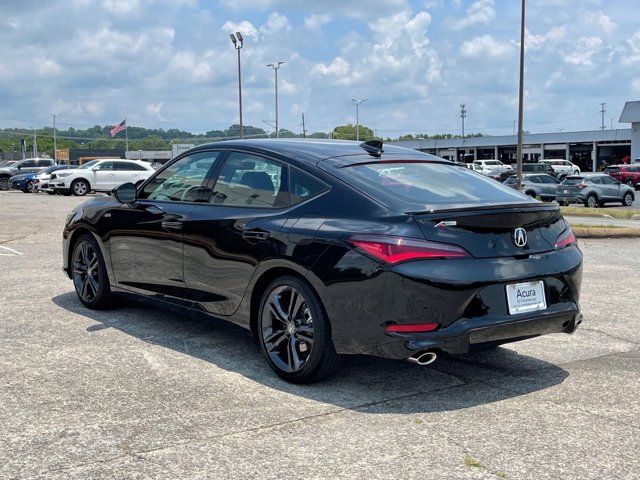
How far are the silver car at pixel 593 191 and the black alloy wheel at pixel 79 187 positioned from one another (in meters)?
20.8

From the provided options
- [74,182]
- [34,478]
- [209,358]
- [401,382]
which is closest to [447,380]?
[401,382]

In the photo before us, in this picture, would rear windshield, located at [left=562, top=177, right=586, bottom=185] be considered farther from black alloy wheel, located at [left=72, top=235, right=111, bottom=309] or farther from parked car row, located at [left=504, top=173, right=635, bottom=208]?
black alloy wheel, located at [left=72, top=235, right=111, bottom=309]

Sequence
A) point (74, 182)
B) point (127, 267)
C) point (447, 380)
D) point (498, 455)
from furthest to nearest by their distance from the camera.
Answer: point (74, 182) < point (127, 267) < point (447, 380) < point (498, 455)

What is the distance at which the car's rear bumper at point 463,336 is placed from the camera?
4.36m

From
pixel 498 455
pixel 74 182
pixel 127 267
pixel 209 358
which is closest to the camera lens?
pixel 498 455

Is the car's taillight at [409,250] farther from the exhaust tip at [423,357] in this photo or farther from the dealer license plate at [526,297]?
the exhaust tip at [423,357]

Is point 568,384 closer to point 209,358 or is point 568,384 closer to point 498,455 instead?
point 498,455

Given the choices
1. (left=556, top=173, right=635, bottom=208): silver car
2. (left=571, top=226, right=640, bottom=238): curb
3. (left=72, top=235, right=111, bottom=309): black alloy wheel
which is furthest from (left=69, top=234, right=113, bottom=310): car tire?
(left=556, top=173, right=635, bottom=208): silver car

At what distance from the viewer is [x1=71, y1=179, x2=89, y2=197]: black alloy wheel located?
32500 mm

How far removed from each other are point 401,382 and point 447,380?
0.31 meters

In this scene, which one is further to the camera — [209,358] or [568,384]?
[209,358]

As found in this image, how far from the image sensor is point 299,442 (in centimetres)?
386

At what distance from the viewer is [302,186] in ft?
16.8

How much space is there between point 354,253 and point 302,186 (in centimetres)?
83
